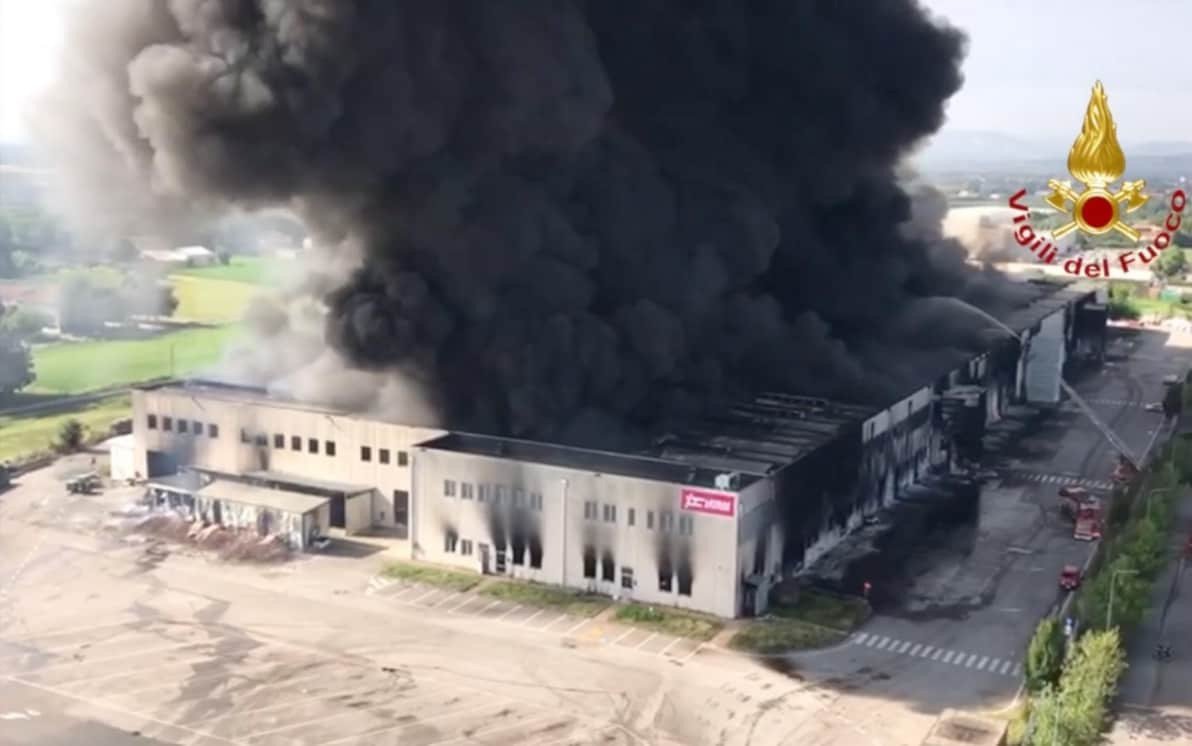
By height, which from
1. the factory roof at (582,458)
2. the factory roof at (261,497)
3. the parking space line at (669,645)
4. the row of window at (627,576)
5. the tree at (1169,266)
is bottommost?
the parking space line at (669,645)

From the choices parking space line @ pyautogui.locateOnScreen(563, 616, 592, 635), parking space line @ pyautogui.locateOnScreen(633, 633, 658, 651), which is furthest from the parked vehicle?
parking space line @ pyautogui.locateOnScreen(563, 616, 592, 635)

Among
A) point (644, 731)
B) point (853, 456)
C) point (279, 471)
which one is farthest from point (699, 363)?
point (644, 731)

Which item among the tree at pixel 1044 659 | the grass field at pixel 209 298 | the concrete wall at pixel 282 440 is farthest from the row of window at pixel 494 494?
the grass field at pixel 209 298

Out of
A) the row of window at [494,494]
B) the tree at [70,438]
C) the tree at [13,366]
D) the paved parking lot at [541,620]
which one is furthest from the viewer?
the tree at [13,366]

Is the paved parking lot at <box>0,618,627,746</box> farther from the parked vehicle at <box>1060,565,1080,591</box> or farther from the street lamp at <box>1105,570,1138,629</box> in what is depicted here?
the parked vehicle at <box>1060,565,1080,591</box>

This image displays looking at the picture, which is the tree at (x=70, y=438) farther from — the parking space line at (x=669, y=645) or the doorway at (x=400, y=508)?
the parking space line at (x=669, y=645)

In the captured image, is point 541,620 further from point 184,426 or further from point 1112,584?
point 184,426

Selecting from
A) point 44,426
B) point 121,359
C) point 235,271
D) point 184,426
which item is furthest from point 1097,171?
point 235,271
